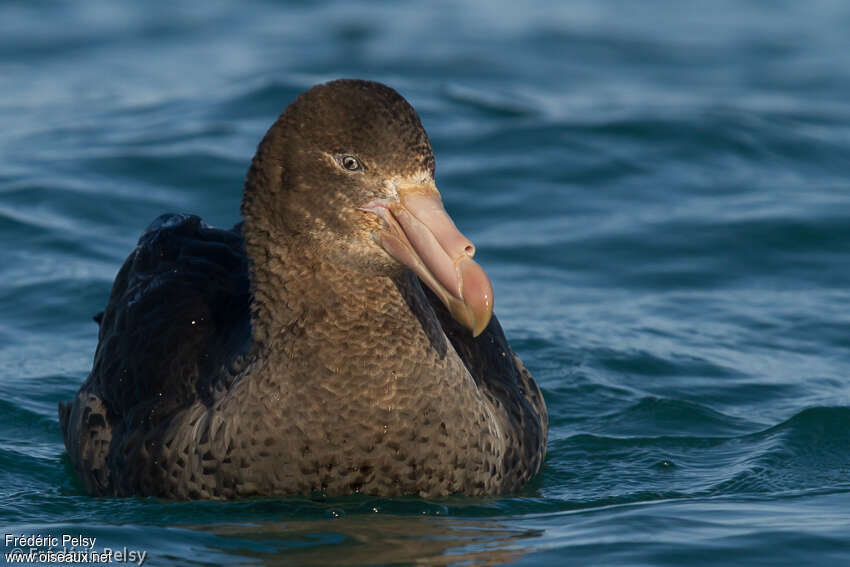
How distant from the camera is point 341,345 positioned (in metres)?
5.56

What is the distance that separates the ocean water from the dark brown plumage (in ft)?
0.46

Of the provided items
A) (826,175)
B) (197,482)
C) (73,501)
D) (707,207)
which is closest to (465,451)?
(197,482)

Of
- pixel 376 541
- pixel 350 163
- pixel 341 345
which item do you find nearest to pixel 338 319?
pixel 341 345

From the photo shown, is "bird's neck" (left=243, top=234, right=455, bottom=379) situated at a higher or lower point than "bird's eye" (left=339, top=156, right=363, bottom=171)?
lower

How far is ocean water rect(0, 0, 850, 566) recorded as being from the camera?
5.62 meters

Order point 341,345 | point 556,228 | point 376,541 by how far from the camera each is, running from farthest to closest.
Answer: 1. point 556,228
2. point 341,345
3. point 376,541

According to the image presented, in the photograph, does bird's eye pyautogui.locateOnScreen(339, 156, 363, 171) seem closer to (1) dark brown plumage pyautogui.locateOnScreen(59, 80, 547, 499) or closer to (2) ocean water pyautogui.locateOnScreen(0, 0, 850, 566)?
(1) dark brown plumage pyautogui.locateOnScreen(59, 80, 547, 499)

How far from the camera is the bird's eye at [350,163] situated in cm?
544

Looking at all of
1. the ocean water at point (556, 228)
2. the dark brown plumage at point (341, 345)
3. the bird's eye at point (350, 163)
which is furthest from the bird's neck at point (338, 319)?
the ocean water at point (556, 228)

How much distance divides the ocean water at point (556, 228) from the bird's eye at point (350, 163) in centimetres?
119

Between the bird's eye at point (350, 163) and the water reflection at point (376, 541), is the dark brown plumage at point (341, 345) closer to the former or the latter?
the bird's eye at point (350, 163)

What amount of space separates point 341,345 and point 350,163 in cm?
66

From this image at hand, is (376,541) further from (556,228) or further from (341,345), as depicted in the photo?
(556,228)

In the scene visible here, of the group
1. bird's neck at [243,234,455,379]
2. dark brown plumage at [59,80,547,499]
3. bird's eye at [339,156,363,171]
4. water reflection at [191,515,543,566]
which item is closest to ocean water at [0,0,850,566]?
water reflection at [191,515,543,566]
